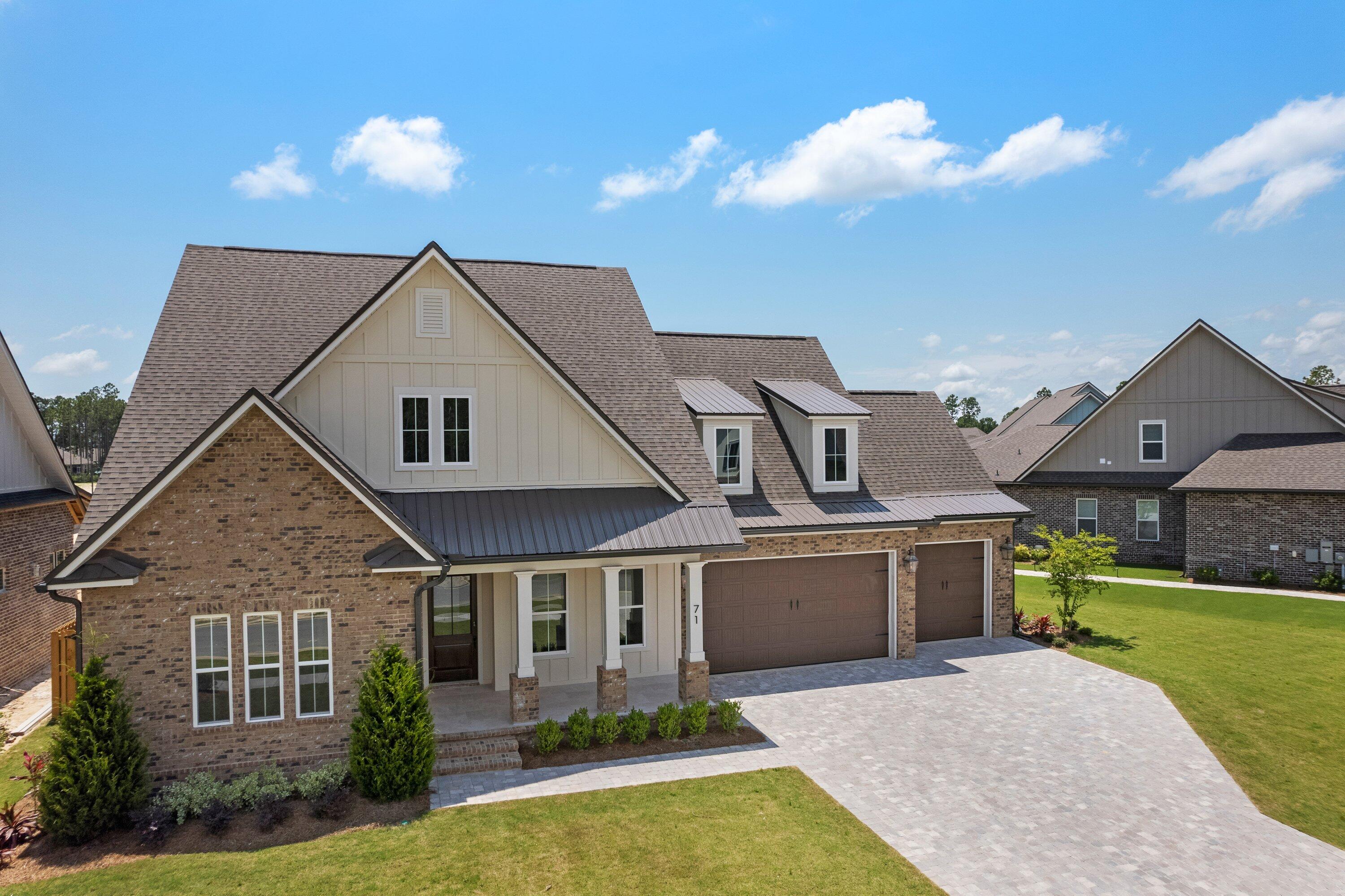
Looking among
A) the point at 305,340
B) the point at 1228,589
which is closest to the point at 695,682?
the point at 305,340

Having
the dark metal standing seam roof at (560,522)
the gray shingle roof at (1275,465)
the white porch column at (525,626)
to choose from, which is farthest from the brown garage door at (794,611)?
the gray shingle roof at (1275,465)

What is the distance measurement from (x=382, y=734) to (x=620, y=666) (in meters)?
4.35

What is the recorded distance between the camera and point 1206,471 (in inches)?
1043

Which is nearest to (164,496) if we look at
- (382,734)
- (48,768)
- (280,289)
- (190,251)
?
(48,768)

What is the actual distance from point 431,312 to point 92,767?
26.9ft

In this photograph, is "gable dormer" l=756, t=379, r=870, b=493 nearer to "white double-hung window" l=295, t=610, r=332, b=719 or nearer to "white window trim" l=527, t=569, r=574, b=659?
"white window trim" l=527, t=569, r=574, b=659

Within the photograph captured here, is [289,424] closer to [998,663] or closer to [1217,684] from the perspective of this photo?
[998,663]

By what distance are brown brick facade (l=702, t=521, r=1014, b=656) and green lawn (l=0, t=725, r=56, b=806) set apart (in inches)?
429

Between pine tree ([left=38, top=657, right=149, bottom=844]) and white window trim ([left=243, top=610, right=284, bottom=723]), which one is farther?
white window trim ([left=243, top=610, right=284, bottom=723])

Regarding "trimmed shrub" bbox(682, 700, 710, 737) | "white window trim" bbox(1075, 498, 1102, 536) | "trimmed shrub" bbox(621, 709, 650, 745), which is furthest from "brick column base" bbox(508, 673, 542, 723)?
"white window trim" bbox(1075, 498, 1102, 536)

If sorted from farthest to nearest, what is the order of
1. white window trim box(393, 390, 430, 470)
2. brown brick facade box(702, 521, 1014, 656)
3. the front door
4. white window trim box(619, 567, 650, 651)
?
brown brick facade box(702, 521, 1014, 656) < white window trim box(619, 567, 650, 651) < the front door < white window trim box(393, 390, 430, 470)

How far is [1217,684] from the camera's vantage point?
15.1 metres

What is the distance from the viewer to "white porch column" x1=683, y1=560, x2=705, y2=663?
1377 cm

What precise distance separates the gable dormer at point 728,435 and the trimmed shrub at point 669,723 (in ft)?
18.1
